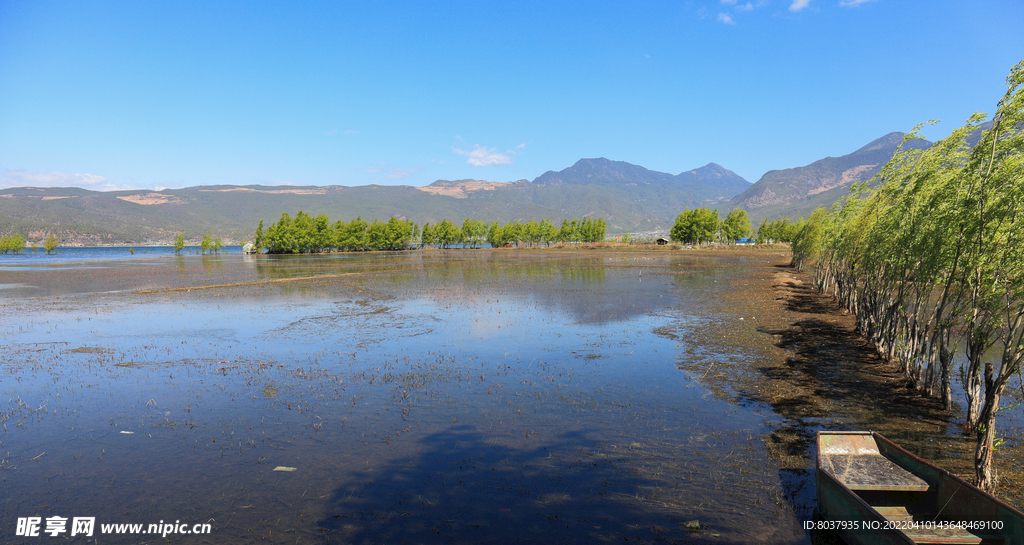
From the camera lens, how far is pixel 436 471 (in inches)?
432

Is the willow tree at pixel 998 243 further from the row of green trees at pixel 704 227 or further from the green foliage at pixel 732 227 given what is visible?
the green foliage at pixel 732 227

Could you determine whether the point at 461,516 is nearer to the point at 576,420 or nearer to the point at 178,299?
the point at 576,420

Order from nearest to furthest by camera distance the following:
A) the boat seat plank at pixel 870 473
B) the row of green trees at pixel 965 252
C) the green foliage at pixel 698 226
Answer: the boat seat plank at pixel 870 473, the row of green trees at pixel 965 252, the green foliage at pixel 698 226

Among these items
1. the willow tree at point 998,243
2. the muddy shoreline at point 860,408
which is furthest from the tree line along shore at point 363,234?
the willow tree at point 998,243

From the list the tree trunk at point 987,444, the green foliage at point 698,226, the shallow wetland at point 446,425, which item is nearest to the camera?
the shallow wetland at point 446,425

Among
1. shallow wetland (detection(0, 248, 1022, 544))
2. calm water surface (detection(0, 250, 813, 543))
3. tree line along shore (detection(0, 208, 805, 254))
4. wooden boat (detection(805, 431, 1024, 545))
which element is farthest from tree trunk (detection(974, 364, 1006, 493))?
tree line along shore (detection(0, 208, 805, 254))

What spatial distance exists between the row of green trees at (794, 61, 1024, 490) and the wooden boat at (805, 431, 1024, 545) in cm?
195

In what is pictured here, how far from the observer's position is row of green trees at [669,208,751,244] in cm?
15762

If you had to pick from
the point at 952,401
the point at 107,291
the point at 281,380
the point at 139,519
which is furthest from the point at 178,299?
the point at 952,401

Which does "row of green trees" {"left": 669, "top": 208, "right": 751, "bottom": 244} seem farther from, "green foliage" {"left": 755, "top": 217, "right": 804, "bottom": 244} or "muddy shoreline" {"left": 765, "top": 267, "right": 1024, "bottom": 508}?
"muddy shoreline" {"left": 765, "top": 267, "right": 1024, "bottom": 508}

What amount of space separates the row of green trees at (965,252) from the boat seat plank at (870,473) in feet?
6.17

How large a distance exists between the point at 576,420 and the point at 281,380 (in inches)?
455

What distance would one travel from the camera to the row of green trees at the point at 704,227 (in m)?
158

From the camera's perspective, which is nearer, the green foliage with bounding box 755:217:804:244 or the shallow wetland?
the shallow wetland
